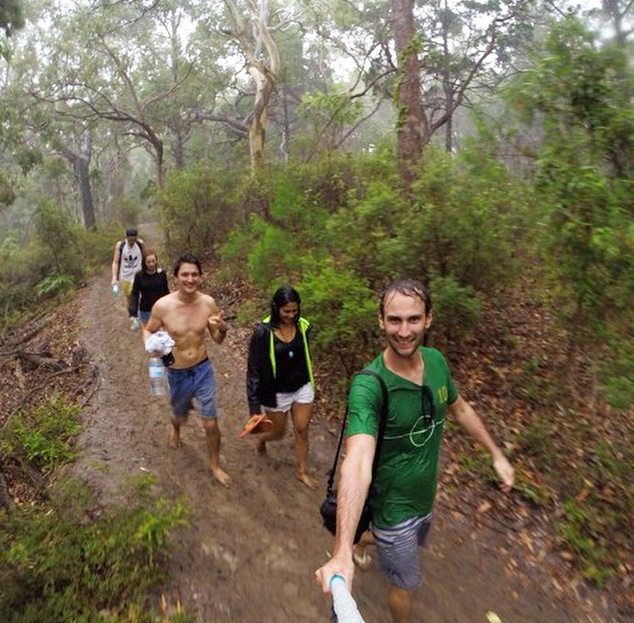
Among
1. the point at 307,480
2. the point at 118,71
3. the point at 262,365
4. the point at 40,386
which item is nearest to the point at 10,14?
the point at 118,71

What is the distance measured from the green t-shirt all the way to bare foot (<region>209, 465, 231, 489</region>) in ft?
8.17

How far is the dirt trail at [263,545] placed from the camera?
375 centimetres

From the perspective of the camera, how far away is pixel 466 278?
654cm

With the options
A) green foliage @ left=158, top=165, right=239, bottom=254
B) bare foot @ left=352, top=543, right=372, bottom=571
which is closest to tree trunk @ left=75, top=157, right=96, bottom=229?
green foliage @ left=158, top=165, right=239, bottom=254

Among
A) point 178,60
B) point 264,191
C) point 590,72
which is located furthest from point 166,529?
point 178,60


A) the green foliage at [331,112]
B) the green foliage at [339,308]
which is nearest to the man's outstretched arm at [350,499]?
the green foliage at [339,308]

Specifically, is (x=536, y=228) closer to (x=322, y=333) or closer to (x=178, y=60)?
(x=322, y=333)

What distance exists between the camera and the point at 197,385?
4.88 meters

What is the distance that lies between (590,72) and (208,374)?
4425 millimetres

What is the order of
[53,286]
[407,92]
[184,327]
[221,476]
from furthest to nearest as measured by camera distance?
Answer: [53,286], [407,92], [221,476], [184,327]

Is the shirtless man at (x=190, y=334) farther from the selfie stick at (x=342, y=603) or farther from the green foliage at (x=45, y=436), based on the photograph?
the selfie stick at (x=342, y=603)

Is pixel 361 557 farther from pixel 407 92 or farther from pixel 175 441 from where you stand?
pixel 407 92

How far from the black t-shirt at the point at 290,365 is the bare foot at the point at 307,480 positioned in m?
1.01

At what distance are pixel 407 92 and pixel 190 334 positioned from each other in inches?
230
